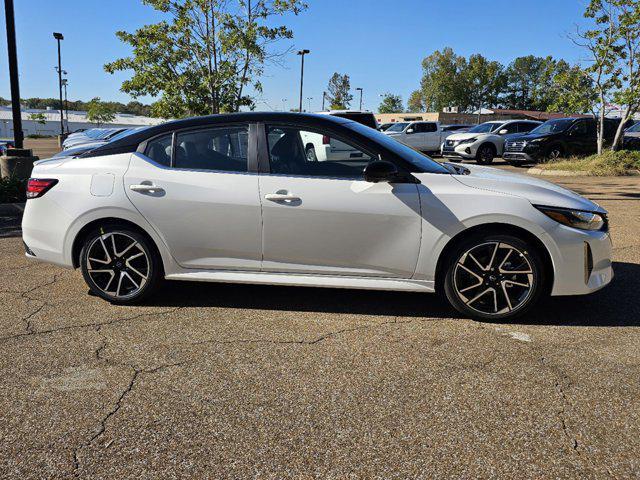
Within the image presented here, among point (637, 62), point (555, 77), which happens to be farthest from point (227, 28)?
point (637, 62)

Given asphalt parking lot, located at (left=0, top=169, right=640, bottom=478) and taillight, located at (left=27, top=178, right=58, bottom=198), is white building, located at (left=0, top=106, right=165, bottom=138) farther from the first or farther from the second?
asphalt parking lot, located at (left=0, top=169, right=640, bottom=478)

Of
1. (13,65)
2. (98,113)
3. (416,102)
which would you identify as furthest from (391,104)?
(13,65)

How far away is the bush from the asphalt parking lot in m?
5.25

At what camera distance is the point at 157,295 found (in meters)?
4.87

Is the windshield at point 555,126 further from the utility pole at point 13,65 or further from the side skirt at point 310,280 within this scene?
the side skirt at point 310,280

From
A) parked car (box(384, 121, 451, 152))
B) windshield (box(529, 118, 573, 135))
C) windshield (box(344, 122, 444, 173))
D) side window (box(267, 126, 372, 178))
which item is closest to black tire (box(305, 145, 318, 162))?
side window (box(267, 126, 372, 178))

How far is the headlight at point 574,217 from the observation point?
13.3 ft

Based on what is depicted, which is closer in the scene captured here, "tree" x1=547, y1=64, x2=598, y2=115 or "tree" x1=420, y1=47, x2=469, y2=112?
"tree" x1=547, y1=64, x2=598, y2=115

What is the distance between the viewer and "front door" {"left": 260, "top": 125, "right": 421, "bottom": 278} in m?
4.15

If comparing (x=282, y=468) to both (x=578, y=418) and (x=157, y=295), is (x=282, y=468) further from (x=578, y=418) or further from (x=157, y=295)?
(x=157, y=295)

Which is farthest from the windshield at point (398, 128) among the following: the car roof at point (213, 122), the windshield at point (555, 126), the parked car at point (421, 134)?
the car roof at point (213, 122)

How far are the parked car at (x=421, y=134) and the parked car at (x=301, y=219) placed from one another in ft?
75.0

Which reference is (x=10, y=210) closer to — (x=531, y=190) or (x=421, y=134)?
(x=531, y=190)

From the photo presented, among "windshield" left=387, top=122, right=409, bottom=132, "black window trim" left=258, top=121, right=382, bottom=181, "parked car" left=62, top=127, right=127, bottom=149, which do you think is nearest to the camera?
"black window trim" left=258, top=121, right=382, bottom=181
